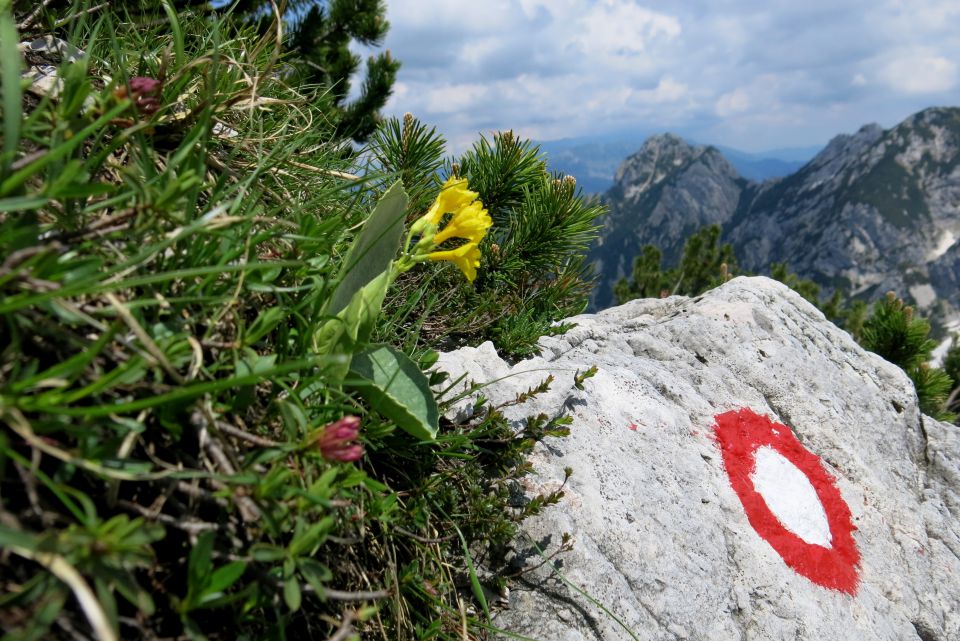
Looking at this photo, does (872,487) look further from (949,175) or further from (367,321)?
(949,175)

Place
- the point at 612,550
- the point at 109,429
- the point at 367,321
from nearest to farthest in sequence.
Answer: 1. the point at 109,429
2. the point at 367,321
3. the point at 612,550

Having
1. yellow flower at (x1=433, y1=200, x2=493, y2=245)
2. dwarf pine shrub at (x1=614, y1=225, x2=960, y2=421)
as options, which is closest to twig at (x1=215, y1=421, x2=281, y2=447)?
yellow flower at (x1=433, y1=200, x2=493, y2=245)

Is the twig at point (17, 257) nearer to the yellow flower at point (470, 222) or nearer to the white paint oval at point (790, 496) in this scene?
the yellow flower at point (470, 222)

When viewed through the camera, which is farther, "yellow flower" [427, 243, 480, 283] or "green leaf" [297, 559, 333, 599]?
"yellow flower" [427, 243, 480, 283]

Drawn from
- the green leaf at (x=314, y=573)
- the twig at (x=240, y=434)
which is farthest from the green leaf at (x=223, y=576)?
the twig at (x=240, y=434)

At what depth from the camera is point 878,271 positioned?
129 metres

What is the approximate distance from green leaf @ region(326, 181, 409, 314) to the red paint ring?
2140 mm

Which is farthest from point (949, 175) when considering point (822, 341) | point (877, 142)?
point (822, 341)

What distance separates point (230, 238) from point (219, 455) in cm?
53

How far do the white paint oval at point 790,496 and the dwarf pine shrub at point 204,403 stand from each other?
142 centimetres

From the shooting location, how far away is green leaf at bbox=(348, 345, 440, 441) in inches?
66.6

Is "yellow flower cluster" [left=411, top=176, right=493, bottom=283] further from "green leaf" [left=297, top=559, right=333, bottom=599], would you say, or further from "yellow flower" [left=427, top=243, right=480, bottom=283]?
"green leaf" [left=297, top=559, right=333, bottom=599]

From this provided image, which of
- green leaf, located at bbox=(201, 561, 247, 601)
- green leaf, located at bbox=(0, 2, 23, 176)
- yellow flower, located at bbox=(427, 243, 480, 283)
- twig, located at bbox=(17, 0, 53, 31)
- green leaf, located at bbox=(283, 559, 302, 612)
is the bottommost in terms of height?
green leaf, located at bbox=(283, 559, 302, 612)

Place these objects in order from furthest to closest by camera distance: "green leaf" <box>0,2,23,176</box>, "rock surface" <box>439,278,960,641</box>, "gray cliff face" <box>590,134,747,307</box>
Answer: "gray cliff face" <box>590,134,747,307</box>, "rock surface" <box>439,278,960,641</box>, "green leaf" <box>0,2,23,176</box>
